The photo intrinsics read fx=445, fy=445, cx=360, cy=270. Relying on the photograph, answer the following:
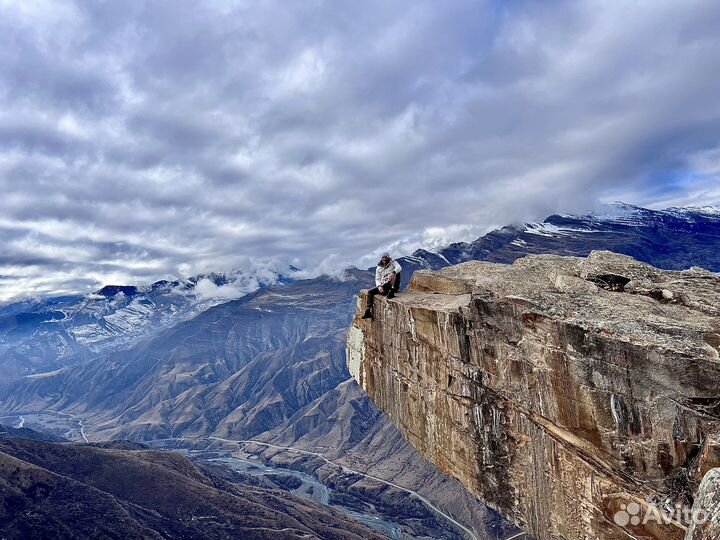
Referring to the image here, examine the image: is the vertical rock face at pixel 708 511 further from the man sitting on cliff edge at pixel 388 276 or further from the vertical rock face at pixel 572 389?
the man sitting on cliff edge at pixel 388 276

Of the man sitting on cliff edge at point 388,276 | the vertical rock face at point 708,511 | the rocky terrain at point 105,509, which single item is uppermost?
the man sitting on cliff edge at point 388,276

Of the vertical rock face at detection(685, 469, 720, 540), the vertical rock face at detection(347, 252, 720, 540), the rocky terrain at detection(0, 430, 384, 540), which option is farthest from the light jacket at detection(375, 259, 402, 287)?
the rocky terrain at detection(0, 430, 384, 540)

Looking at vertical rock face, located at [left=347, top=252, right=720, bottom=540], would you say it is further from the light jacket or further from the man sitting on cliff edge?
the light jacket

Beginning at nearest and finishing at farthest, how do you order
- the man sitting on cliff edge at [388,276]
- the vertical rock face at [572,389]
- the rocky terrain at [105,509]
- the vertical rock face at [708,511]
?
the vertical rock face at [708,511] → the vertical rock face at [572,389] → the man sitting on cliff edge at [388,276] → the rocky terrain at [105,509]

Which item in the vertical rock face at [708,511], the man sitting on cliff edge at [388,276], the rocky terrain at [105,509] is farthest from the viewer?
the rocky terrain at [105,509]

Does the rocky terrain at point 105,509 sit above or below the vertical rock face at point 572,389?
below

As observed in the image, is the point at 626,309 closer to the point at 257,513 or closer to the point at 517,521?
the point at 517,521

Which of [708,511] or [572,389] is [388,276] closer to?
[572,389]

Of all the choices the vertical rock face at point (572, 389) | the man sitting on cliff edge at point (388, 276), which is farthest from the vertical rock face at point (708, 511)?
the man sitting on cliff edge at point (388, 276)

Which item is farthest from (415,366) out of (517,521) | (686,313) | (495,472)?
(686,313)
